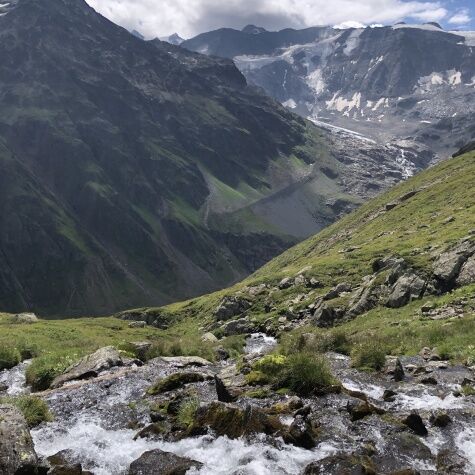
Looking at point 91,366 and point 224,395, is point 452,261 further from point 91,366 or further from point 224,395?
point 91,366

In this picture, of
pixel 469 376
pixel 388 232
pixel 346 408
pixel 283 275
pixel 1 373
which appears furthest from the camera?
pixel 388 232

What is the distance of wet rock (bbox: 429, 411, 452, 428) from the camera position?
1964cm

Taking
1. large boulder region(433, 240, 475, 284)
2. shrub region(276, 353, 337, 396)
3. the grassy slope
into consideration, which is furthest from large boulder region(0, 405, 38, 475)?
large boulder region(433, 240, 475, 284)

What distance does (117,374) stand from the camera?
1179 inches

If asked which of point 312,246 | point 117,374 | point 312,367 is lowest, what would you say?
point 312,246

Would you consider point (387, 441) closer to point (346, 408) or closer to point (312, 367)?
point (346, 408)

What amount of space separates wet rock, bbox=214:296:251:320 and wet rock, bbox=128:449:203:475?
70246 mm

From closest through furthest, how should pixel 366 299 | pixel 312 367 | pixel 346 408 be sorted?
1. pixel 346 408
2. pixel 312 367
3. pixel 366 299

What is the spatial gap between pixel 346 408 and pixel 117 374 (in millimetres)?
14674

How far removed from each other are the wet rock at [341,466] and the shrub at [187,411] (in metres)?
5.69

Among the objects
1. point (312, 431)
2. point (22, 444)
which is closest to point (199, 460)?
point (312, 431)

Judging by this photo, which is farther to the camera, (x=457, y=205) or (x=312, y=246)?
(x=312, y=246)

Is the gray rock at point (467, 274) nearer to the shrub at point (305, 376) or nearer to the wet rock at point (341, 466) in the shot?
the shrub at point (305, 376)

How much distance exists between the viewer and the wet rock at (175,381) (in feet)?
83.9
